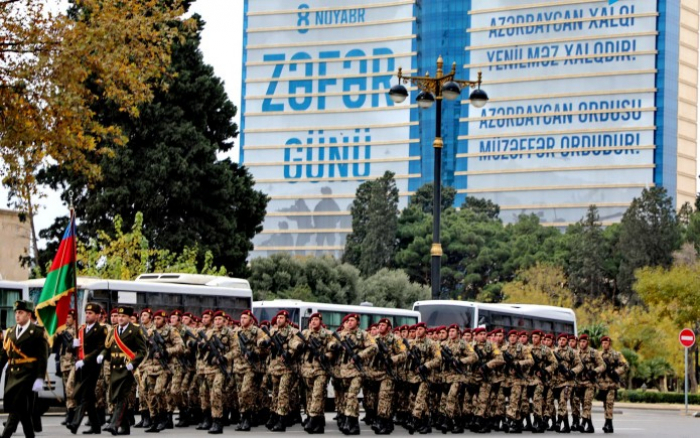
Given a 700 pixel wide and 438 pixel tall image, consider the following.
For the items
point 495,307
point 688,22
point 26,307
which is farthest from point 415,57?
point 26,307

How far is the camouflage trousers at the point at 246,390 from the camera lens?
66.4 feet

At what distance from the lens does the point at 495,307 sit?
3638cm

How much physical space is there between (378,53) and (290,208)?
1828 centimetres

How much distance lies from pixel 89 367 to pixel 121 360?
0.43 metres

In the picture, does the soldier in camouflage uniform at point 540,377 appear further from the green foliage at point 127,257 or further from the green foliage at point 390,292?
the green foliage at point 390,292

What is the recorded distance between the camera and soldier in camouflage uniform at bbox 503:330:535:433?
2345cm

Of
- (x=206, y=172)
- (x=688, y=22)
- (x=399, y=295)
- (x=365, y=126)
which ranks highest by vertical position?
(x=688, y=22)

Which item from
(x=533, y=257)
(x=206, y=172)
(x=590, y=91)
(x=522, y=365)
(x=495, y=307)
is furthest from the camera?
(x=590, y=91)

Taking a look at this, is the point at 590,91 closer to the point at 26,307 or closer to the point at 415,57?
the point at 415,57

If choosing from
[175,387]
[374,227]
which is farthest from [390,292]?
[175,387]

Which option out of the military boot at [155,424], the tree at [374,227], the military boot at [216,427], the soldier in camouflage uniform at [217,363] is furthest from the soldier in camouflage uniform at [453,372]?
the tree at [374,227]

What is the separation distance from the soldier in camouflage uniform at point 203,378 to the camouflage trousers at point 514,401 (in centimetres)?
550

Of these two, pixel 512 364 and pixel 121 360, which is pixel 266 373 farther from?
pixel 512 364

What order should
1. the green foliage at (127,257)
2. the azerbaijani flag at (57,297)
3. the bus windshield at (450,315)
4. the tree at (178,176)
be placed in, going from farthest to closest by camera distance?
the tree at (178,176) → the green foliage at (127,257) → the bus windshield at (450,315) → the azerbaijani flag at (57,297)
